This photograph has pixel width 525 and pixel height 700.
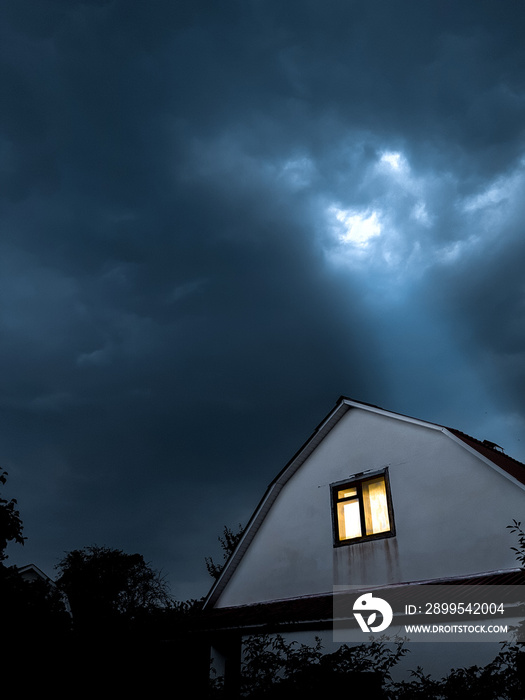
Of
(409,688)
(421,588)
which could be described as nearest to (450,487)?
(421,588)

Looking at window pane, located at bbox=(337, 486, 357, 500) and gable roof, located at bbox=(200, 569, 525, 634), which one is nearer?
gable roof, located at bbox=(200, 569, 525, 634)

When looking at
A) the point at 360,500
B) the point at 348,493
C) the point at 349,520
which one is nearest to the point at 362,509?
the point at 360,500

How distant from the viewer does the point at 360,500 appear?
13.6 m

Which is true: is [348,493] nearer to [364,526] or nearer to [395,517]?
[364,526]

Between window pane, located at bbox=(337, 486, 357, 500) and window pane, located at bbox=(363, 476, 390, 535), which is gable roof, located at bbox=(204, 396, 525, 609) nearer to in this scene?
window pane, located at bbox=(337, 486, 357, 500)

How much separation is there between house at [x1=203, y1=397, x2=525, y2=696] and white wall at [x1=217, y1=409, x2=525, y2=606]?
0.02 metres

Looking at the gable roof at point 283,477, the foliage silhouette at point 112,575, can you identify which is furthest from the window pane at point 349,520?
the foliage silhouette at point 112,575

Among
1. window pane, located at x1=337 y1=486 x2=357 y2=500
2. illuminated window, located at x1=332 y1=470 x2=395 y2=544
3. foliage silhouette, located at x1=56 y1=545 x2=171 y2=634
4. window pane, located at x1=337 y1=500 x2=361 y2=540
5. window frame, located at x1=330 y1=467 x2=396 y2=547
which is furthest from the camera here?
foliage silhouette, located at x1=56 y1=545 x2=171 y2=634

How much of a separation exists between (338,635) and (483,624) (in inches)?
114

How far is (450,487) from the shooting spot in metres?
12.1

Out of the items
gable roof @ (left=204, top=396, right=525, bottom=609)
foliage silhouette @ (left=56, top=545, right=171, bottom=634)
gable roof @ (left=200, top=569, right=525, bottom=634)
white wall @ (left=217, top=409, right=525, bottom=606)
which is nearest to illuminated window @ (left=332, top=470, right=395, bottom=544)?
white wall @ (left=217, top=409, right=525, bottom=606)

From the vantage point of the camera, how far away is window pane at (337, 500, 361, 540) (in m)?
13.4

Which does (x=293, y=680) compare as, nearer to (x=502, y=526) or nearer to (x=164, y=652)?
(x=164, y=652)

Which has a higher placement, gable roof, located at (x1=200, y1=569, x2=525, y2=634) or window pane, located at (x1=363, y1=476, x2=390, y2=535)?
window pane, located at (x1=363, y1=476, x2=390, y2=535)
